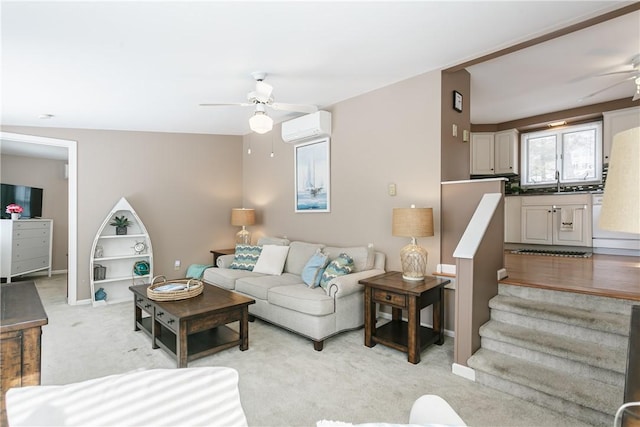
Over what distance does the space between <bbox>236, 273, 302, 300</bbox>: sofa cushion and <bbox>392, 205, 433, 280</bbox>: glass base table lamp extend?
1.32 metres

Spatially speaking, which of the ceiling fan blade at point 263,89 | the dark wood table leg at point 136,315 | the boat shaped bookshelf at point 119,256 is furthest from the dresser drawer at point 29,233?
the ceiling fan blade at point 263,89

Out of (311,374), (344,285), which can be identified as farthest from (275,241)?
(311,374)

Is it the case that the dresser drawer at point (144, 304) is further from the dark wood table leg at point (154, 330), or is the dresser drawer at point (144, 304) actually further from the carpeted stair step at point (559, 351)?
the carpeted stair step at point (559, 351)

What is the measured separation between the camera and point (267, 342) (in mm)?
3133

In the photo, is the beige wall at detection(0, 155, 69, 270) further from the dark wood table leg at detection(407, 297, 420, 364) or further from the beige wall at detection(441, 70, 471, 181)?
the beige wall at detection(441, 70, 471, 181)

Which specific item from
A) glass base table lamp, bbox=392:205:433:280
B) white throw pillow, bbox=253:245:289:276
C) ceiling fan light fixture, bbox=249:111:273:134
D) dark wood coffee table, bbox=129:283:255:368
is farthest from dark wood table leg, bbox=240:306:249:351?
ceiling fan light fixture, bbox=249:111:273:134

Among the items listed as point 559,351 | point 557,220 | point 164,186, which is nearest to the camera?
point 559,351

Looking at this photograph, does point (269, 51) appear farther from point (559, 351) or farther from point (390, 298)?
point (559, 351)

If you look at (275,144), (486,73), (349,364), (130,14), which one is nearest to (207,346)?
(349,364)

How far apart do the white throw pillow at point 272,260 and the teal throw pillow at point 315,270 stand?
2.12 feet

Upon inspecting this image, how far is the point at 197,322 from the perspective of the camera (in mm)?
2639

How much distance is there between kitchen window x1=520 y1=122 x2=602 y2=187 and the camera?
520cm

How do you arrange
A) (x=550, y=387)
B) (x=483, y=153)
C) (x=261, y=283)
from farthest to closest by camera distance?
(x=483, y=153) < (x=261, y=283) < (x=550, y=387)

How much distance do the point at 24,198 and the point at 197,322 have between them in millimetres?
5843
